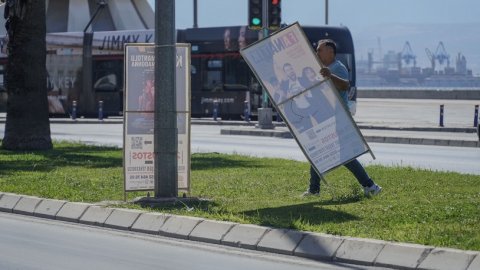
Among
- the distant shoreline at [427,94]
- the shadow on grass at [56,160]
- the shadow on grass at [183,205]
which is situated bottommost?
the distant shoreline at [427,94]

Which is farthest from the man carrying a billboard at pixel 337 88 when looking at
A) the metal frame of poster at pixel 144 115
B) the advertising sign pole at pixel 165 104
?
the advertising sign pole at pixel 165 104

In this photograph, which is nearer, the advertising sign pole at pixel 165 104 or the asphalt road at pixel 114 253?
the asphalt road at pixel 114 253

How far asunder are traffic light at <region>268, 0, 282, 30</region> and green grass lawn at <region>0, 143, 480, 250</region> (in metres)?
10.5

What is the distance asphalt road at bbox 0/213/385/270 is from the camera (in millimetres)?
9695

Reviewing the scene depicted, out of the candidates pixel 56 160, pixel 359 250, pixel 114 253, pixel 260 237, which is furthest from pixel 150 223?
pixel 56 160

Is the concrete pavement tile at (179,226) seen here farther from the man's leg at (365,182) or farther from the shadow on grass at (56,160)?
the shadow on grass at (56,160)

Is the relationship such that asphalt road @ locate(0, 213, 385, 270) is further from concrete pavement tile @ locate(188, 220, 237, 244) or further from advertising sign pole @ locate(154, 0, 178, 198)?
advertising sign pole @ locate(154, 0, 178, 198)

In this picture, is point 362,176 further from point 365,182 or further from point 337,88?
point 337,88

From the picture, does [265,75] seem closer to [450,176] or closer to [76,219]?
[76,219]

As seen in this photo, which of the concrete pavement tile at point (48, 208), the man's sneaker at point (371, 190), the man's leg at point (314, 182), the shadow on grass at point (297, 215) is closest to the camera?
the shadow on grass at point (297, 215)

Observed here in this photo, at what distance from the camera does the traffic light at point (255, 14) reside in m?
29.9

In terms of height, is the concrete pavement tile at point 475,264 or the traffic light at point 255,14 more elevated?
the traffic light at point 255,14

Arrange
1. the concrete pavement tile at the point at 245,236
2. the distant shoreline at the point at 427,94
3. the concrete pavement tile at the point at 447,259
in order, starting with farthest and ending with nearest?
the distant shoreline at the point at 427,94 → the concrete pavement tile at the point at 245,236 → the concrete pavement tile at the point at 447,259

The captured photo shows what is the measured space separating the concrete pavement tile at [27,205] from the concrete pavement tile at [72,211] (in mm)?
571
